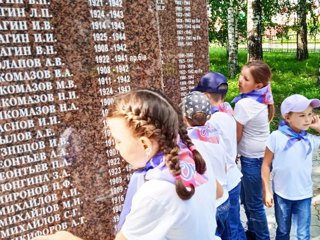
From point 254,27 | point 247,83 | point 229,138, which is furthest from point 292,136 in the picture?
point 254,27

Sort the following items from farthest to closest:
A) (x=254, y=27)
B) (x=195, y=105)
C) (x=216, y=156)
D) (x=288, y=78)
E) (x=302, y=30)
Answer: (x=302, y=30), (x=288, y=78), (x=254, y=27), (x=216, y=156), (x=195, y=105)

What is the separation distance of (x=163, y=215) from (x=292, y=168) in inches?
72.2

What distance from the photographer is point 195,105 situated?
2.41 m

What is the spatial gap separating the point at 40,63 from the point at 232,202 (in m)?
1.86

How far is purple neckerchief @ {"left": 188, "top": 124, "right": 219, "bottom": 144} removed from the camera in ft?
8.03

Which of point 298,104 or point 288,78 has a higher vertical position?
point 298,104

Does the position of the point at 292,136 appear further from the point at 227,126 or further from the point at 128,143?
the point at 128,143

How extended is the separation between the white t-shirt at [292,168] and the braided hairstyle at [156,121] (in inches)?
67.8

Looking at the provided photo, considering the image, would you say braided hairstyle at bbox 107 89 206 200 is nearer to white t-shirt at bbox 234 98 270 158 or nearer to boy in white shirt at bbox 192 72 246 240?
boy in white shirt at bbox 192 72 246 240

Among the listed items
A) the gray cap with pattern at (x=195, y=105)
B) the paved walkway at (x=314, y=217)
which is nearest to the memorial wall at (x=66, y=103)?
the gray cap with pattern at (x=195, y=105)

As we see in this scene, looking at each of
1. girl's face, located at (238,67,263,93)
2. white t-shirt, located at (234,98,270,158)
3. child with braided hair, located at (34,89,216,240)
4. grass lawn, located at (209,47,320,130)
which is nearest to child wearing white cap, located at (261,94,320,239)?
white t-shirt, located at (234,98,270,158)

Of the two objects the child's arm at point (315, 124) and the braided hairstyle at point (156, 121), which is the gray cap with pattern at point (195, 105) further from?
the child's arm at point (315, 124)

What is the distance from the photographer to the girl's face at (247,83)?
11.4 feet

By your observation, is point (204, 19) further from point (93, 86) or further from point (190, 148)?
point (190, 148)
